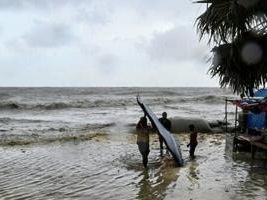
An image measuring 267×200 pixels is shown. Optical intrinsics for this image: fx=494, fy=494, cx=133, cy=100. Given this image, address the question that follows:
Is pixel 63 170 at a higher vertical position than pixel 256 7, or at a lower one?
lower

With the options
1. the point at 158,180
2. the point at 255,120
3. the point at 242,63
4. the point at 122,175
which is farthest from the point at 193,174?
the point at 255,120

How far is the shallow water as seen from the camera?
1034 cm

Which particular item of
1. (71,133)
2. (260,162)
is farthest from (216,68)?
(71,133)

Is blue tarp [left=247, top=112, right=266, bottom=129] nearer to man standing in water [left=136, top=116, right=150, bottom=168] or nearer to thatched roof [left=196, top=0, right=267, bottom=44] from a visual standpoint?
man standing in water [left=136, top=116, right=150, bottom=168]

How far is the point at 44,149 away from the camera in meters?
18.7

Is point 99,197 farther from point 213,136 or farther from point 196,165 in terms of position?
point 213,136

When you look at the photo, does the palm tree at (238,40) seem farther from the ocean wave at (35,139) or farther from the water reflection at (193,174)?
the ocean wave at (35,139)

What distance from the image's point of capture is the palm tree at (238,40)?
9.12 metres

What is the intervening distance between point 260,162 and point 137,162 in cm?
359

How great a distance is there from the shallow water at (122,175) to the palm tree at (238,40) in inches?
91.2

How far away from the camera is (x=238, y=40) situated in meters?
9.88

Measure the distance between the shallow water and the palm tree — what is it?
2.32m

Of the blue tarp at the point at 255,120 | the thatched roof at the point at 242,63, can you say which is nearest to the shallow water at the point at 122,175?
the blue tarp at the point at 255,120

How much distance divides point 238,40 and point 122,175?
4702 millimetres
